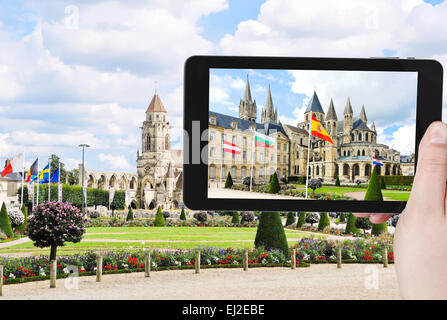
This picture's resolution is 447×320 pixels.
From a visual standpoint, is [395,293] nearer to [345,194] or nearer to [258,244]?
[258,244]

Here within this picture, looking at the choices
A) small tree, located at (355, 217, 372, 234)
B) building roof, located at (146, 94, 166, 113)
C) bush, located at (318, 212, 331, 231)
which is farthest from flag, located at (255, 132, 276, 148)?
building roof, located at (146, 94, 166, 113)

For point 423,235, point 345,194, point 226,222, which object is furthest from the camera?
point 226,222

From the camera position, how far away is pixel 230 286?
22.2 ft

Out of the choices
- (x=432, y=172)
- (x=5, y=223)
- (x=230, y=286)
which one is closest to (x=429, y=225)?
(x=432, y=172)

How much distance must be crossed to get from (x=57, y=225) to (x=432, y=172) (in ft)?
20.8

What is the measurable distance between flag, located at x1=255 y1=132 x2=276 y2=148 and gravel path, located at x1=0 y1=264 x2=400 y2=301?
476cm

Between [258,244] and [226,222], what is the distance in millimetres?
3695

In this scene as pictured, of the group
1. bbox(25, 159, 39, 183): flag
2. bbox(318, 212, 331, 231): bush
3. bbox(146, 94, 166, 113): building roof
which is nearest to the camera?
bbox(318, 212, 331, 231): bush

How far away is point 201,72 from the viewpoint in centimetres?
→ 128

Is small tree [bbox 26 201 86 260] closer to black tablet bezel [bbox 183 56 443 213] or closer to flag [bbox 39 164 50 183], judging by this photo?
flag [bbox 39 164 50 183]

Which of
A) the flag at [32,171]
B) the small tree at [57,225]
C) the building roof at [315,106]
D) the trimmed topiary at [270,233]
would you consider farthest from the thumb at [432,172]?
the flag at [32,171]

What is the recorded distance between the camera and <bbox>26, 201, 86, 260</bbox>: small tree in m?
6.37

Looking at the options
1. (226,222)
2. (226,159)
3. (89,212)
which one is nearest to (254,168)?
(226,159)

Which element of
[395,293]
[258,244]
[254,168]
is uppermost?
[254,168]
